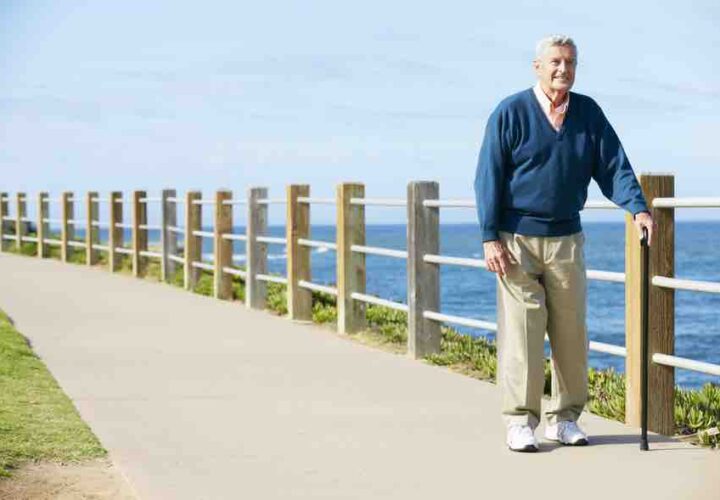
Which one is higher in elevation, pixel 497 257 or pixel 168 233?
pixel 497 257

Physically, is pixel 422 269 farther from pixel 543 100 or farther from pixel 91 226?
pixel 91 226

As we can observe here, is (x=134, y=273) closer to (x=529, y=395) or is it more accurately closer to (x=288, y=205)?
(x=288, y=205)

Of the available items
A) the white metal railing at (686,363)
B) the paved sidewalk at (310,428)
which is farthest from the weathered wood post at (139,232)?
the white metal railing at (686,363)

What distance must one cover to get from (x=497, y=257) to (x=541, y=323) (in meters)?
0.46

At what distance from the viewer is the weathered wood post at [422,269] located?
11.1 m

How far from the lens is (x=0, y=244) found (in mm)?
32594

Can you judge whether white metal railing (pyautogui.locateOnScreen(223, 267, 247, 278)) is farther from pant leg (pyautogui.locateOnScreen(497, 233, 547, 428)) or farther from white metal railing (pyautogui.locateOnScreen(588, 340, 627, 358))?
pant leg (pyautogui.locateOnScreen(497, 233, 547, 428))

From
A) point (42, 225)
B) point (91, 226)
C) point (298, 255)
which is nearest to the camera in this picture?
point (298, 255)

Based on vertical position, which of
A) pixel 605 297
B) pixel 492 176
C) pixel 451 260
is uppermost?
pixel 492 176

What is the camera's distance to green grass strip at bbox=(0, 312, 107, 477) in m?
6.94

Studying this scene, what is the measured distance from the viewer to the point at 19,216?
3133cm

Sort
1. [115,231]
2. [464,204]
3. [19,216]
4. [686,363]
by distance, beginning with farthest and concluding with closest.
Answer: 1. [19,216]
2. [115,231]
3. [464,204]
4. [686,363]

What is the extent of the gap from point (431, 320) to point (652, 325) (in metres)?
3.56

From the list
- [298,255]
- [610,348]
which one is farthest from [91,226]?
[610,348]
